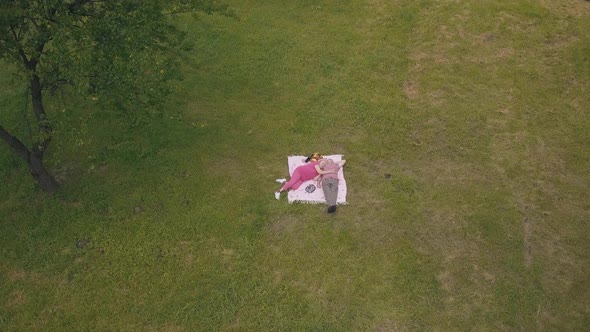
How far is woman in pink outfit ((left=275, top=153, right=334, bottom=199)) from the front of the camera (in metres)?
9.27

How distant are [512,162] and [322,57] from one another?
5113 mm

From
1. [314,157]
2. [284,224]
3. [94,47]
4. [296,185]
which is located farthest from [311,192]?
[94,47]

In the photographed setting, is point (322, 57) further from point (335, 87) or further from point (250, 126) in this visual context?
point (250, 126)

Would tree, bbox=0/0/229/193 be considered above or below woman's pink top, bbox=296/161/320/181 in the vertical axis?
Result: above

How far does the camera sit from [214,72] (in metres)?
12.0

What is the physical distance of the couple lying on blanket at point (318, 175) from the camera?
9141mm

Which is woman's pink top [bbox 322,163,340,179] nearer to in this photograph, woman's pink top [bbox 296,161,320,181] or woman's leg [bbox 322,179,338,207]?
woman's leg [bbox 322,179,338,207]

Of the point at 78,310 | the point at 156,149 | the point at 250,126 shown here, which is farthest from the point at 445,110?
the point at 78,310

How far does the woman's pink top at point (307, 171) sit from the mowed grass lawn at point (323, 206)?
0.49 meters

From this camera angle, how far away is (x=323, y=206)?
9.04m

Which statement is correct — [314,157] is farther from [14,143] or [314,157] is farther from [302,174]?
[14,143]

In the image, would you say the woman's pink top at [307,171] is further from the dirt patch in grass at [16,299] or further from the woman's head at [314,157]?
the dirt patch in grass at [16,299]

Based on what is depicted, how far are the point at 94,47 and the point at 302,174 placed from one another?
4147 millimetres

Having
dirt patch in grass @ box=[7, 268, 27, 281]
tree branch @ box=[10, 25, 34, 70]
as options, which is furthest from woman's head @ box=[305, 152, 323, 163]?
dirt patch in grass @ box=[7, 268, 27, 281]
